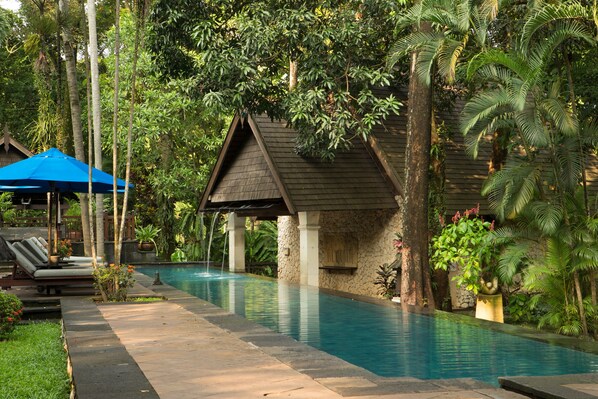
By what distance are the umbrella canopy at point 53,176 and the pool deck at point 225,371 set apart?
13.8ft

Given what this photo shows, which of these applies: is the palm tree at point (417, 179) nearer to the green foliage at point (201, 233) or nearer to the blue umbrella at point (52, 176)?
the blue umbrella at point (52, 176)

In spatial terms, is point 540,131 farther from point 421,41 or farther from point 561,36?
point 421,41

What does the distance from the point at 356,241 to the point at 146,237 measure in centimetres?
1135

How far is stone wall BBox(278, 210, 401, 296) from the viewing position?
69.3ft

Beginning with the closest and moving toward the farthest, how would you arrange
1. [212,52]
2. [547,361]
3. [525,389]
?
1. [525,389]
2. [547,361]
3. [212,52]

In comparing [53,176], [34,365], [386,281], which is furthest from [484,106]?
[34,365]

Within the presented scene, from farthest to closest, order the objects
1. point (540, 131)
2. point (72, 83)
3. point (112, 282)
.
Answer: point (72, 83) < point (112, 282) < point (540, 131)

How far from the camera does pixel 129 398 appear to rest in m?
5.95

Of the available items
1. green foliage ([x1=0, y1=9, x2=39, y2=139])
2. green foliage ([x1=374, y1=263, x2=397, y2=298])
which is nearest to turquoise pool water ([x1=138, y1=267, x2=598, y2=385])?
green foliage ([x1=374, y1=263, x2=397, y2=298])

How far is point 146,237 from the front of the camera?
3114 centimetres

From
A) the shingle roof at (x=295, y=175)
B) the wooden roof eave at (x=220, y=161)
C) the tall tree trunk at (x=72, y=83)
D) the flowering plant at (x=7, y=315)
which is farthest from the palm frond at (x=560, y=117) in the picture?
the tall tree trunk at (x=72, y=83)

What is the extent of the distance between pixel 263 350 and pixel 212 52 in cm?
1001

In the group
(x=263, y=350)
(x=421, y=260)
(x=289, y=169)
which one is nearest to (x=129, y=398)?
(x=263, y=350)

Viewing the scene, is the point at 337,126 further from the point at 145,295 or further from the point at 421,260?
the point at 145,295
